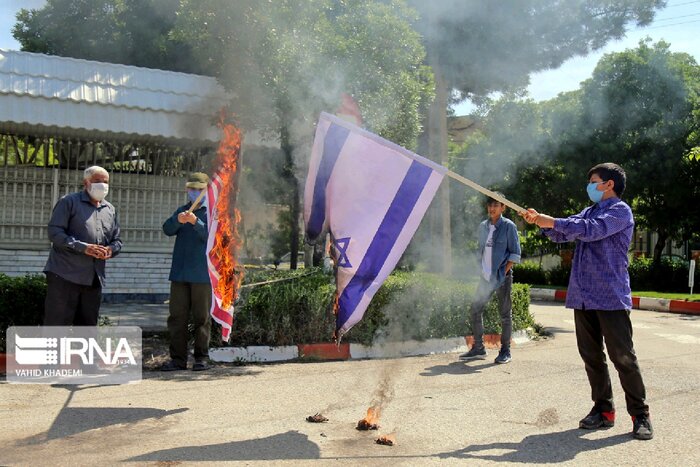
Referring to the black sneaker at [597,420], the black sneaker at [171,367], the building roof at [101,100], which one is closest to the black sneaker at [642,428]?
the black sneaker at [597,420]

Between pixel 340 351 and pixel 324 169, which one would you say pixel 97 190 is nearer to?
pixel 324 169

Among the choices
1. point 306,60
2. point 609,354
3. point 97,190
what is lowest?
point 609,354

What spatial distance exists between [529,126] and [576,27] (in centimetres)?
425

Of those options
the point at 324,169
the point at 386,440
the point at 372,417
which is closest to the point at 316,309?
the point at 372,417

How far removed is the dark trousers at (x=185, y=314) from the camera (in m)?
6.55

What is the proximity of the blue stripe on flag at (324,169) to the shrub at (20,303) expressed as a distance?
3314 millimetres

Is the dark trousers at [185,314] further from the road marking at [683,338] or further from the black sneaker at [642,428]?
the road marking at [683,338]

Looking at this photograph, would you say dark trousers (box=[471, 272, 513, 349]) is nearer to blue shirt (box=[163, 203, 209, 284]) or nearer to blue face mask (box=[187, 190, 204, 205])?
blue shirt (box=[163, 203, 209, 284])

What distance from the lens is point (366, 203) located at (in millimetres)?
4609

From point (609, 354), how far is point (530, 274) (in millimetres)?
21112

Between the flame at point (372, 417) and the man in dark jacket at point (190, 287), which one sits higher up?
the man in dark jacket at point (190, 287)

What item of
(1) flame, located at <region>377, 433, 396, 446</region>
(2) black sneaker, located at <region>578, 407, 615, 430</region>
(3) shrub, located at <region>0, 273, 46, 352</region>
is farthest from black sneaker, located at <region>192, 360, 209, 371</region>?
(2) black sneaker, located at <region>578, 407, 615, 430</region>

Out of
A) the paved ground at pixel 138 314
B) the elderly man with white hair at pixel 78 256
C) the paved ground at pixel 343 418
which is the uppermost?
the elderly man with white hair at pixel 78 256

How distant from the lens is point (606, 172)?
4.89m
